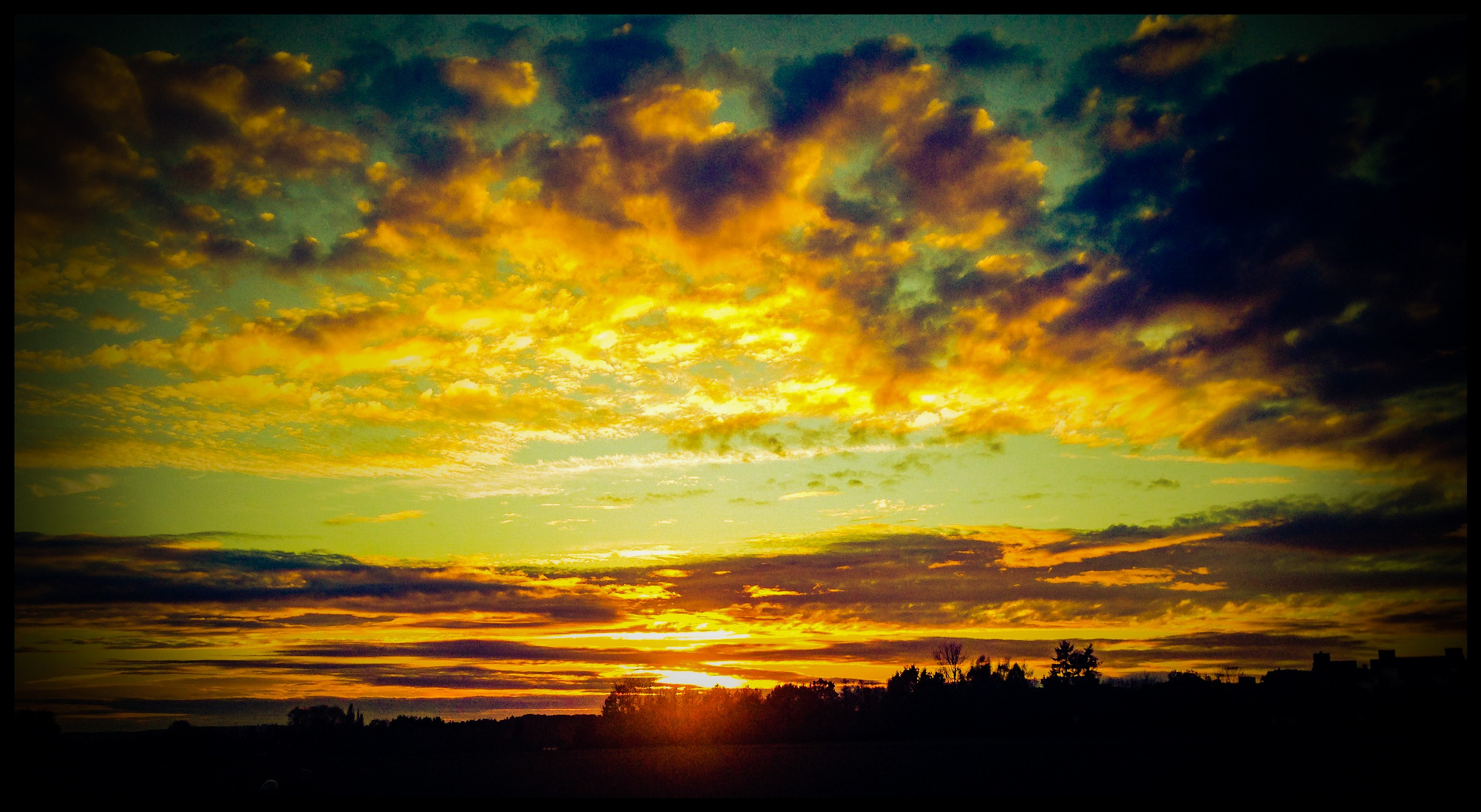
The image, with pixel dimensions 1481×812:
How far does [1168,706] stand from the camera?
153375 mm

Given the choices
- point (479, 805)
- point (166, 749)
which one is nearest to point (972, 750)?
point (479, 805)

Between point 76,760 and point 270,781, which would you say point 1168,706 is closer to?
point 270,781

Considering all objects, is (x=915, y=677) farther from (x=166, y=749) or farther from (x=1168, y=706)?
(x=166, y=749)

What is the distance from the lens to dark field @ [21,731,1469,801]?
91.8 m

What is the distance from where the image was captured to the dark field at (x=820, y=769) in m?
91.8

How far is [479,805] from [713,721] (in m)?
141

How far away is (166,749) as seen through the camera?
163 m

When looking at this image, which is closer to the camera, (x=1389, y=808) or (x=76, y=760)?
(x=1389, y=808)

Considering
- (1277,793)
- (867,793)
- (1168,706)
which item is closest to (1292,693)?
(1168,706)

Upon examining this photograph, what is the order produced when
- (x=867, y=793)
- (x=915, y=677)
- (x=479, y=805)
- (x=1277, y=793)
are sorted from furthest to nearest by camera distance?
1. (x=915, y=677)
2. (x=867, y=793)
3. (x=1277, y=793)
4. (x=479, y=805)

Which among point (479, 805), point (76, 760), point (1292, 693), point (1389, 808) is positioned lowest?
point (76, 760)

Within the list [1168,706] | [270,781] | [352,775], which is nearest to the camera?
[270,781]

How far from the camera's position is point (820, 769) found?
11850 cm

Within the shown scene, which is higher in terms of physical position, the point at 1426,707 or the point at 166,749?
the point at 1426,707
